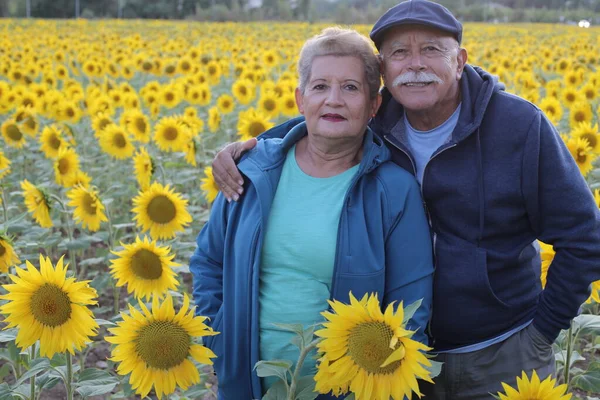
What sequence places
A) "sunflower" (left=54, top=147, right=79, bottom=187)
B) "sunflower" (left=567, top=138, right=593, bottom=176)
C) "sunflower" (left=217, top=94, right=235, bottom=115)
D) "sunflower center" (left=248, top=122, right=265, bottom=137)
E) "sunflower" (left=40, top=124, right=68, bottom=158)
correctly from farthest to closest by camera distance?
1. "sunflower" (left=217, top=94, right=235, bottom=115)
2. "sunflower" (left=40, top=124, right=68, bottom=158)
3. "sunflower center" (left=248, top=122, right=265, bottom=137)
4. "sunflower" (left=54, top=147, right=79, bottom=187)
5. "sunflower" (left=567, top=138, right=593, bottom=176)

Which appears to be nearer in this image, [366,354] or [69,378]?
[366,354]

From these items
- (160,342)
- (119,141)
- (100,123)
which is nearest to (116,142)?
(119,141)

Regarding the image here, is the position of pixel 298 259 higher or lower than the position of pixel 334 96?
→ lower

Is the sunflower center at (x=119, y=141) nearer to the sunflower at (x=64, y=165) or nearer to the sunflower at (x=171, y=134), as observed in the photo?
the sunflower at (x=171, y=134)

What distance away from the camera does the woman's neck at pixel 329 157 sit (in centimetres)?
240

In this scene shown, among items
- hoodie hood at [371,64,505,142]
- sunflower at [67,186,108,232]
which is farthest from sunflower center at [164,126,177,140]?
hoodie hood at [371,64,505,142]

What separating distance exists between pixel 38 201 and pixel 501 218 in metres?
2.25

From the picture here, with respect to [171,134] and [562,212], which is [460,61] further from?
[171,134]

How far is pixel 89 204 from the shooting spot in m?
3.69

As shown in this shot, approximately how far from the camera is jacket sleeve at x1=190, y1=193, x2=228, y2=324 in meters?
2.50

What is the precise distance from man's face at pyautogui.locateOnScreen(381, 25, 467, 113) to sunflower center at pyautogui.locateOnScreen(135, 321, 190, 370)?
1.08 metres

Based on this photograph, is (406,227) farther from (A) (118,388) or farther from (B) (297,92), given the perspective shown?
(A) (118,388)

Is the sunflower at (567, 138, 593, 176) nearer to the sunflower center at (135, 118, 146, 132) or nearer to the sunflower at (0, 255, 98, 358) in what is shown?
the sunflower at (0, 255, 98, 358)

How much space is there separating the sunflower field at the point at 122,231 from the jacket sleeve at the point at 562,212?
226mm
